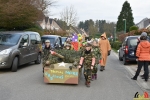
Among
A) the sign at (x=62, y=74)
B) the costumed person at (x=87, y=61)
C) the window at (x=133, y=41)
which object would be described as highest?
the window at (x=133, y=41)

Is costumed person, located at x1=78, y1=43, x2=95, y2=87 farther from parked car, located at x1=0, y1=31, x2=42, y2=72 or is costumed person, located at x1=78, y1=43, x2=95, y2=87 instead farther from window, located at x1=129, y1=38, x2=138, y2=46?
window, located at x1=129, y1=38, x2=138, y2=46

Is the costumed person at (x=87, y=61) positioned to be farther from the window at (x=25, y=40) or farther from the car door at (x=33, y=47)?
the car door at (x=33, y=47)

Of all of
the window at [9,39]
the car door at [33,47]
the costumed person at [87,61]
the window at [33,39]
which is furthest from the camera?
the window at [33,39]

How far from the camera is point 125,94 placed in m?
7.37

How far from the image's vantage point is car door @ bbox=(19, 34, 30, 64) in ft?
37.9

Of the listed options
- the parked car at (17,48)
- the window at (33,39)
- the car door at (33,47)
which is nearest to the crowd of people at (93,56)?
the parked car at (17,48)

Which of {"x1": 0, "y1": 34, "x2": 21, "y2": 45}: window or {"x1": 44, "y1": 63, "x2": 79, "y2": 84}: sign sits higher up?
{"x1": 0, "y1": 34, "x2": 21, "y2": 45}: window

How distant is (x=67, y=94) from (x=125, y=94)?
1687mm

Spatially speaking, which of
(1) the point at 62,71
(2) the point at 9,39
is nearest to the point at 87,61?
(1) the point at 62,71

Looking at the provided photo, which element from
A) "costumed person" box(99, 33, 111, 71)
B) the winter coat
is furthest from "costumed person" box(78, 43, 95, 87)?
"costumed person" box(99, 33, 111, 71)

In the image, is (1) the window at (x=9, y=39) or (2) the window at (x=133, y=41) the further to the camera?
(2) the window at (x=133, y=41)

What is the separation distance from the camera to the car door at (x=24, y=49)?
11563 millimetres

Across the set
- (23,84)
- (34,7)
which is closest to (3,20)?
(34,7)

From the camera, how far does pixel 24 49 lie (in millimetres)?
11883
